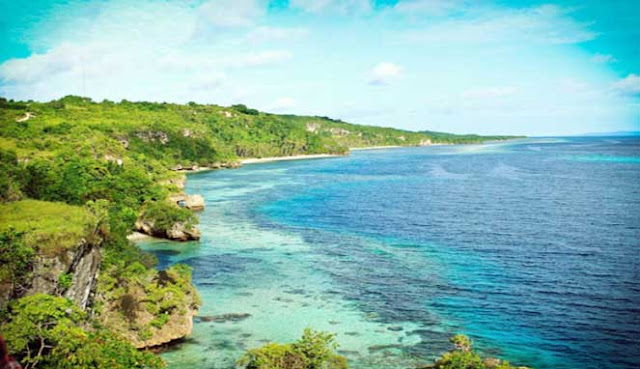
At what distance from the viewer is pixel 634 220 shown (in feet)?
212

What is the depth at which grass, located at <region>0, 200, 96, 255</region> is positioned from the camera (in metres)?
25.5

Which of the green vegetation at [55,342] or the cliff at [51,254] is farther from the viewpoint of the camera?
the cliff at [51,254]

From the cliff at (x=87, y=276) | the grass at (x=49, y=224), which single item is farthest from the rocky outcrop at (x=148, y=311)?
the grass at (x=49, y=224)

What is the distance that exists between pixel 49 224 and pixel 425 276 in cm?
3167

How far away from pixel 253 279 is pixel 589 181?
8892 centimetres

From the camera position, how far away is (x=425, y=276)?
4600 centimetres

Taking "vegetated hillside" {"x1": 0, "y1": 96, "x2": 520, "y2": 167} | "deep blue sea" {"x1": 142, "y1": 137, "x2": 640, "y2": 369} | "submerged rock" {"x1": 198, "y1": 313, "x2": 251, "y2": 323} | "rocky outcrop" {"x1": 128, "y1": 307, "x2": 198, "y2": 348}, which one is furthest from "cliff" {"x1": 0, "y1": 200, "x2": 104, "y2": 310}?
"vegetated hillside" {"x1": 0, "y1": 96, "x2": 520, "y2": 167}

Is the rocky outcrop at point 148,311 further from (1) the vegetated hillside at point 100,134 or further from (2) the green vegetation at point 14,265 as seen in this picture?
(1) the vegetated hillside at point 100,134

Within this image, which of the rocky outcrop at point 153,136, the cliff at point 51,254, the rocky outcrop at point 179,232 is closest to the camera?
the cliff at point 51,254

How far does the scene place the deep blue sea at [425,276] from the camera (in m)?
32.1

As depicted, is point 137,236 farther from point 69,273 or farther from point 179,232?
point 69,273

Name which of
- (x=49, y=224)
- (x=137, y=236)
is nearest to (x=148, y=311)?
(x=49, y=224)

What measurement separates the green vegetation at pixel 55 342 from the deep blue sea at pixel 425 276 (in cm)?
715

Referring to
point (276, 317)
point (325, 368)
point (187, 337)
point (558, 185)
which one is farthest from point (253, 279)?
point (558, 185)
